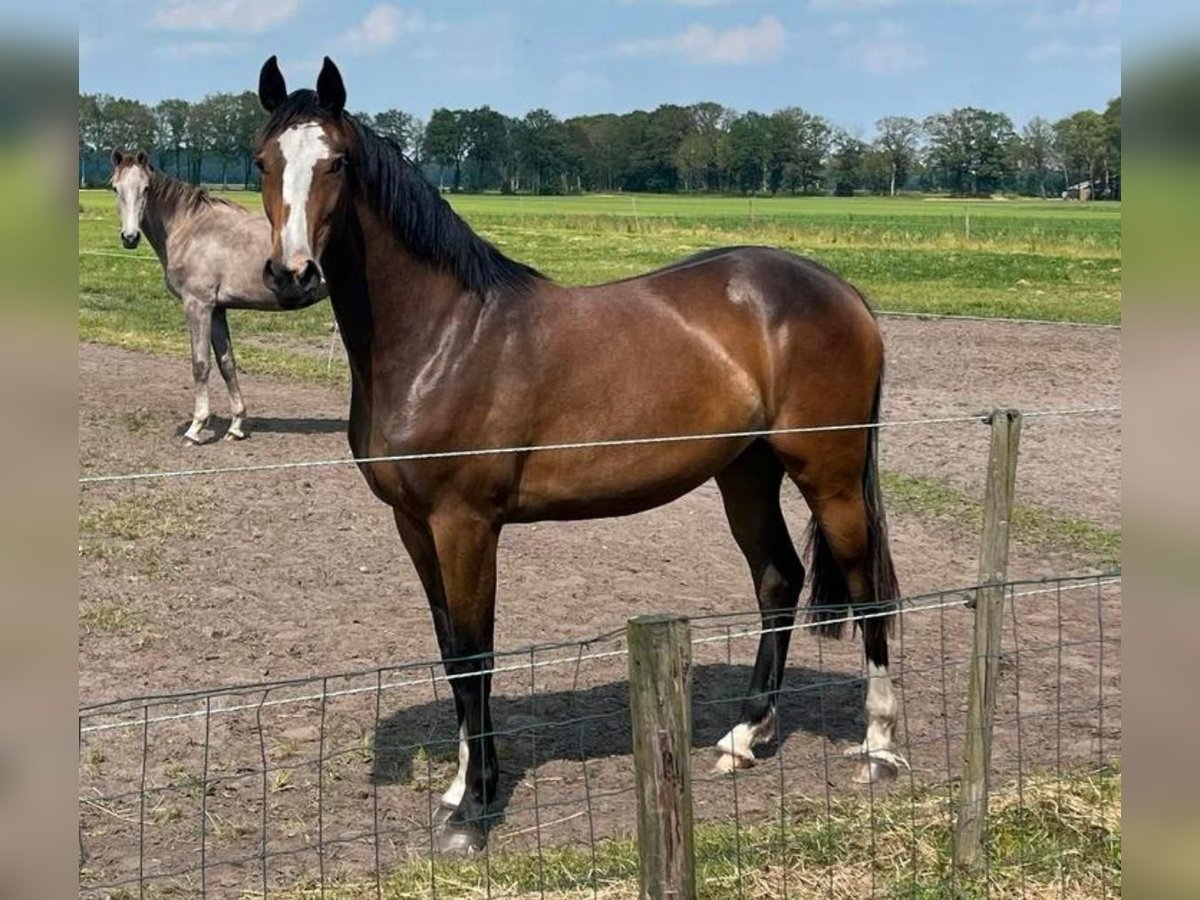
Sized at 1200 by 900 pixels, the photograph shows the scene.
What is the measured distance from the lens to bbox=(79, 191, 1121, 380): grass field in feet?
54.0

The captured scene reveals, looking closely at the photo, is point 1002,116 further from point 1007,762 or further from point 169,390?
point 1007,762

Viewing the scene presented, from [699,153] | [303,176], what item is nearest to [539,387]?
[303,176]

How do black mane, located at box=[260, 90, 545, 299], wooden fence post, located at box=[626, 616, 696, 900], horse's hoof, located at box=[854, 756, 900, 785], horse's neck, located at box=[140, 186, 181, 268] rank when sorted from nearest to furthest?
wooden fence post, located at box=[626, 616, 696, 900] < black mane, located at box=[260, 90, 545, 299] < horse's hoof, located at box=[854, 756, 900, 785] < horse's neck, located at box=[140, 186, 181, 268]

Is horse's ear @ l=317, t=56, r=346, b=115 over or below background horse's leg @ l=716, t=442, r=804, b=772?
over

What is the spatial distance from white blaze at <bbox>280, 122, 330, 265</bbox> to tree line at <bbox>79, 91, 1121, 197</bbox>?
72.6 meters

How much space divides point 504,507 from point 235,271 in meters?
6.47

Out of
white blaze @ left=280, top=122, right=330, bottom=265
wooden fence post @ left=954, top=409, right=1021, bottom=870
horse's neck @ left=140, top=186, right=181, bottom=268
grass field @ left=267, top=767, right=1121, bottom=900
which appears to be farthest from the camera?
horse's neck @ left=140, top=186, right=181, bottom=268

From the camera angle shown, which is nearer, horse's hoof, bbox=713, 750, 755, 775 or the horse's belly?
the horse's belly

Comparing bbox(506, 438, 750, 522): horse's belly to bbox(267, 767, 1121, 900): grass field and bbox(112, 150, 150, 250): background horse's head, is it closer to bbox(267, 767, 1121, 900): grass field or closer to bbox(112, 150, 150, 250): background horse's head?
bbox(267, 767, 1121, 900): grass field

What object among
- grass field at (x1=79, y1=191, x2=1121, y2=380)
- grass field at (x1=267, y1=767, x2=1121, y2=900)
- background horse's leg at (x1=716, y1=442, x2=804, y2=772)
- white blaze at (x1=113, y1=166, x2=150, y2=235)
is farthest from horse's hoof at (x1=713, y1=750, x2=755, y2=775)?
white blaze at (x1=113, y1=166, x2=150, y2=235)

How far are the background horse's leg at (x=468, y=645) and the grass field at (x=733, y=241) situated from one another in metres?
4.13

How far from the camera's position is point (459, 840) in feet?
14.0

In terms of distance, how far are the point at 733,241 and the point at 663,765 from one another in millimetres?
33448
